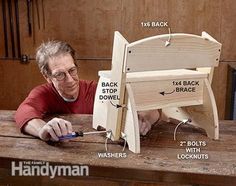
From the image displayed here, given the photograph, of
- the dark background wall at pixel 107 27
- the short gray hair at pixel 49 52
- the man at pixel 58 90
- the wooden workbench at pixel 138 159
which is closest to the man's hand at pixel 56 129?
the wooden workbench at pixel 138 159

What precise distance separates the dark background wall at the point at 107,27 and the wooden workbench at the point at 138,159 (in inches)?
62.6

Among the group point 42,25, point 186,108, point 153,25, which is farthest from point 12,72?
point 186,108

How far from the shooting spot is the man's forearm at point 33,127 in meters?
0.92

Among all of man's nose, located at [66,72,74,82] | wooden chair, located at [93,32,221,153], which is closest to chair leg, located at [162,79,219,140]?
wooden chair, located at [93,32,221,153]

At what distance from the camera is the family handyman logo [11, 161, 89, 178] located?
737mm

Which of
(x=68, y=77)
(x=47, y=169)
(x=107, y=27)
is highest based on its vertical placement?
(x=107, y=27)

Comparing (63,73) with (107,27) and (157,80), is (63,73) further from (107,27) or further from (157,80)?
(107,27)

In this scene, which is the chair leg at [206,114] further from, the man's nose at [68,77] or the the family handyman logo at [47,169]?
the man's nose at [68,77]

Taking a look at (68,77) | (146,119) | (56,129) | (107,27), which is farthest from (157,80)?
(107,27)

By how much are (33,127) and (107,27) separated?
1697mm

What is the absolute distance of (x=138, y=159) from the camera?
0.75 m

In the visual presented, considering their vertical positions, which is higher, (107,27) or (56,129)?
(107,27)

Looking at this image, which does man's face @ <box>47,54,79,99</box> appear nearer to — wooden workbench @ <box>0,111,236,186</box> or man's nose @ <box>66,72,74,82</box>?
man's nose @ <box>66,72,74,82</box>

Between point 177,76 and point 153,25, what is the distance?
182cm
